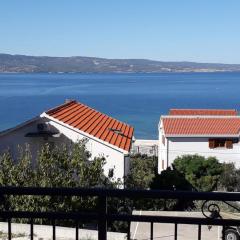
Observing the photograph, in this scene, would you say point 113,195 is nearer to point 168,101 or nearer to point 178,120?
point 178,120

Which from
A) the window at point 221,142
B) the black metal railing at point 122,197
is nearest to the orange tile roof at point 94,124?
the window at point 221,142

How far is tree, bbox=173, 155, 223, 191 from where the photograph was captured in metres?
23.7

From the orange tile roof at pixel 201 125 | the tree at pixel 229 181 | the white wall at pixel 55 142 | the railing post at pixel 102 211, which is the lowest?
the tree at pixel 229 181

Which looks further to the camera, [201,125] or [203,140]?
[201,125]

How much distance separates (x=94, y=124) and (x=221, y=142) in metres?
14.5

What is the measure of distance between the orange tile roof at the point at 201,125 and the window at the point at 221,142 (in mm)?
371

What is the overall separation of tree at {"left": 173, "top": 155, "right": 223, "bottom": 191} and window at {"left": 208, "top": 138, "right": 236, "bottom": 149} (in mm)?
4227

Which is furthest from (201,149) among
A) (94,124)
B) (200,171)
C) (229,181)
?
(94,124)

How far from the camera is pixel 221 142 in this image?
31.2 metres

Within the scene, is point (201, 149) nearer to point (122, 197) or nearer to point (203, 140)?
point (203, 140)

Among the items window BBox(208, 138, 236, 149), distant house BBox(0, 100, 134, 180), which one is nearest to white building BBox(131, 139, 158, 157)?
window BBox(208, 138, 236, 149)

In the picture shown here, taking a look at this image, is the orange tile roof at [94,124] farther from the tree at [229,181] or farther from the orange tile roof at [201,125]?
the orange tile roof at [201,125]

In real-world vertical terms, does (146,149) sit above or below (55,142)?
below

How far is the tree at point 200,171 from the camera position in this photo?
23656 mm
